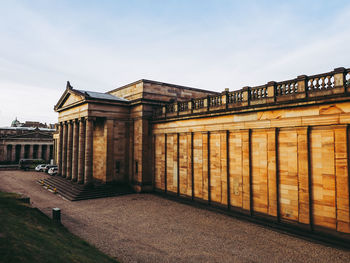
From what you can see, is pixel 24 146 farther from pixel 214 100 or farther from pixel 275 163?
pixel 275 163

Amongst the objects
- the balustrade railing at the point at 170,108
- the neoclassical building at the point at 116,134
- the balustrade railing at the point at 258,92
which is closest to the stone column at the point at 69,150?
the neoclassical building at the point at 116,134

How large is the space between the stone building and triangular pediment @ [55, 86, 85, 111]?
0.58 feet

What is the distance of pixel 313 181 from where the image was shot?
16078 millimetres

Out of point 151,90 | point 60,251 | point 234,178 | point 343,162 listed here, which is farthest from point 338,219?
point 151,90

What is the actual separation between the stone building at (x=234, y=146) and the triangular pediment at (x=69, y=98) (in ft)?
0.58

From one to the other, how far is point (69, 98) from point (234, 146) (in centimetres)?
2826

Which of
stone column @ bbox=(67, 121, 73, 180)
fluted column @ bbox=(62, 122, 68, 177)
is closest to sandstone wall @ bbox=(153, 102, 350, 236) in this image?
stone column @ bbox=(67, 121, 73, 180)

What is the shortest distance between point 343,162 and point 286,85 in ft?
22.2

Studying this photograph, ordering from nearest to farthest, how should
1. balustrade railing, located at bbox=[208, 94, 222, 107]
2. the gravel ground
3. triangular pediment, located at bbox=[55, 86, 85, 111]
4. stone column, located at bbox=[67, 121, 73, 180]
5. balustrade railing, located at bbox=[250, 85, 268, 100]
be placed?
the gravel ground
balustrade railing, located at bbox=[250, 85, 268, 100]
balustrade railing, located at bbox=[208, 94, 222, 107]
triangular pediment, located at bbox=[55, 86, 85, 111]
stone column, located at bbox=[67, 121, 73, 180]

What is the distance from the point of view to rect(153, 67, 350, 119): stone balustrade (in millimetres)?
15184

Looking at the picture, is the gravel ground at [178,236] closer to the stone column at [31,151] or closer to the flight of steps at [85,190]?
the flight of steps at [85,190]

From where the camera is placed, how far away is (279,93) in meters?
18.4

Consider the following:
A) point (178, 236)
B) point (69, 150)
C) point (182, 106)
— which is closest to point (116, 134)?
point (69, 150)

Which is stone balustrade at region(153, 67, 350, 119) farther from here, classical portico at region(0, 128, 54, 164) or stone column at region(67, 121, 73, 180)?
classical portico at region(0, 128, 54, 164)
